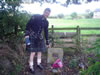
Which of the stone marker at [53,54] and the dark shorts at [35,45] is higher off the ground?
the dark shorts at [35,45]

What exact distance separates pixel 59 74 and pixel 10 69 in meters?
1.42

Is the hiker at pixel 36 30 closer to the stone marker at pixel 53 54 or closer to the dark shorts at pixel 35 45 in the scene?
the dark shorts at pixel 35 45

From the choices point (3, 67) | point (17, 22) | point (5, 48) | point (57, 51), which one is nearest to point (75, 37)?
point (57, 51)

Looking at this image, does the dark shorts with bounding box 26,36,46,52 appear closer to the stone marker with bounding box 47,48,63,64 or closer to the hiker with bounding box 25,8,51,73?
the hiker with bounding box 25,8,51,73

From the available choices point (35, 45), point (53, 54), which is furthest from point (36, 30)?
point (53, 54)

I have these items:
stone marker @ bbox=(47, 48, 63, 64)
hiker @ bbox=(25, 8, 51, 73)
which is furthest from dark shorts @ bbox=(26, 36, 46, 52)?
stone marker @ bbox=(47, 48, 63, 64)

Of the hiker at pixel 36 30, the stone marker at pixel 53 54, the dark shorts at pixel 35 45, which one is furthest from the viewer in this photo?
the stone marker at pixel 53 54

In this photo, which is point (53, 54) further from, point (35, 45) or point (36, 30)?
point (36, 30)

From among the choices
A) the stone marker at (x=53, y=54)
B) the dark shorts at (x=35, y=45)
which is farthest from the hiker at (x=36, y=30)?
the stone marker at (x=53, y=54)

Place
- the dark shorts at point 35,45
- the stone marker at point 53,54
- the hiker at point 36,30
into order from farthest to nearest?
the stone marker at point 53,54 < the dark shorts at point 35,45 < the hiker at point 36,30

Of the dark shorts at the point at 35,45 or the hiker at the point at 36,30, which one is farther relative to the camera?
the dark shorts at the point at 35,45

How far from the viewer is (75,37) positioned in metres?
6.11

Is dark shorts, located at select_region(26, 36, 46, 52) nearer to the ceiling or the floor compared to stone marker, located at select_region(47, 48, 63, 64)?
nearer to the ceiling

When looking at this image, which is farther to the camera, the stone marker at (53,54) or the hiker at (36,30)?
the stone marker at (53,54)
